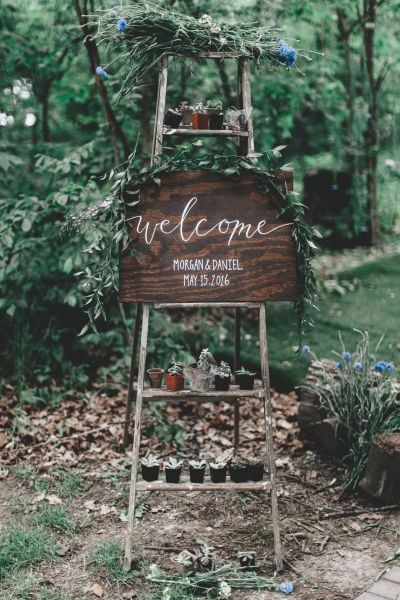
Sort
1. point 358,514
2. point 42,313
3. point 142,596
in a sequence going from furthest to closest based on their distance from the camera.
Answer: point 42,313 → point 358,514 → point 142,596

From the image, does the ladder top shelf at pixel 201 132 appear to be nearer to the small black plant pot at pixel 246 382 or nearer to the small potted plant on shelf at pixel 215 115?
the small potted plant on shelf at pixel 215 115

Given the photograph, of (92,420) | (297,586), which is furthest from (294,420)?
(297,586)

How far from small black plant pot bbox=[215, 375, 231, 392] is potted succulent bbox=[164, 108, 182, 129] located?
4.52 feet

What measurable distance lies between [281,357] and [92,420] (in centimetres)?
187

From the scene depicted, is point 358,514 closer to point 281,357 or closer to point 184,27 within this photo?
point 281,357

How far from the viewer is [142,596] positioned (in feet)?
9.68

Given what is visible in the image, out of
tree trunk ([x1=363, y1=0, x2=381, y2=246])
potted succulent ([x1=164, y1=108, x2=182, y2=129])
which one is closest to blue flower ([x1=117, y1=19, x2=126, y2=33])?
potted succulent ([x1=164, y1=108, x2=182, y2=129])

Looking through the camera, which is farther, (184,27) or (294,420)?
(294,420)

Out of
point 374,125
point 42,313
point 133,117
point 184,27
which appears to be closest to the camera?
point 184,27

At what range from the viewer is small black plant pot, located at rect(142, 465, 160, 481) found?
3246 mm

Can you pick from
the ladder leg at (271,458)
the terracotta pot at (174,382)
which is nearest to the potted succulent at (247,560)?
the ladder leg at (271,458)

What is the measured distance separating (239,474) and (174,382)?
585 mm

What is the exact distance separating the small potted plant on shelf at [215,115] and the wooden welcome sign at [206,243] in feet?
1.13

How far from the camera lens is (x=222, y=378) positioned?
10.8 feet
